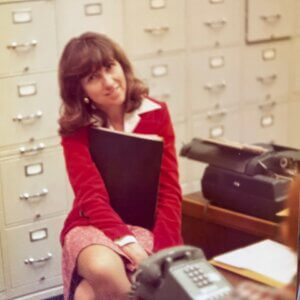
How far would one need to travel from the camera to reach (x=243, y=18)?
279 cm

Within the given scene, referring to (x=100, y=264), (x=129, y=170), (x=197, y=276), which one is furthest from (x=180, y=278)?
(x=129, y=170)

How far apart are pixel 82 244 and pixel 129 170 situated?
22 centimetres

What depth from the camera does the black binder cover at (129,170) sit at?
5.22 ft

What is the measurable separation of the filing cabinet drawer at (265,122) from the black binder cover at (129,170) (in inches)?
52.6

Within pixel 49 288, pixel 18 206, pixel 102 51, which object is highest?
pixel 102 51

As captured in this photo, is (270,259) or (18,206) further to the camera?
(18,206)

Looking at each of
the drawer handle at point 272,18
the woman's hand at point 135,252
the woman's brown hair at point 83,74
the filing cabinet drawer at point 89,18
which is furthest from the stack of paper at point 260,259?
the drawer handle at point 272,18

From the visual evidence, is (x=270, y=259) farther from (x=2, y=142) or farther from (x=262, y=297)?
(x=2, y=142)

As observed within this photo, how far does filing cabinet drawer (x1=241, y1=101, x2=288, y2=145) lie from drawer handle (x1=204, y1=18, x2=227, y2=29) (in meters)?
0.40

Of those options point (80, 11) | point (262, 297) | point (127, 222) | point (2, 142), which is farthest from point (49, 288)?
point (262, 297)

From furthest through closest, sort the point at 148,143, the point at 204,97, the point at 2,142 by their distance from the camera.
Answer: the point at 204,97 → the point at 2,142 → the point at 148,143

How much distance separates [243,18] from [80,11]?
828mm

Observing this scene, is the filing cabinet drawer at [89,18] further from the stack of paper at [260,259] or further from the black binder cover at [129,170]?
the stack of paper at [260,259]

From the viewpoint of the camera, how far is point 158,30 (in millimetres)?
2504
